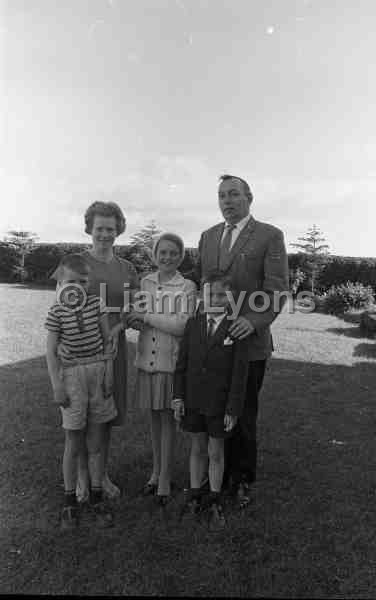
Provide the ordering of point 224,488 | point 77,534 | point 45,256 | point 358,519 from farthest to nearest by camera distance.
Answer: point 45,256
point 224,488
point 358,519
point 77,534

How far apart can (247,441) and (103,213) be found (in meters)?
1.79

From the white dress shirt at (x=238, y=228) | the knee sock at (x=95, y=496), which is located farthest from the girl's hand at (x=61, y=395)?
the white dress shirt at (x=238, y=228)

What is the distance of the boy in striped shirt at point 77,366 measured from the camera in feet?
9.70

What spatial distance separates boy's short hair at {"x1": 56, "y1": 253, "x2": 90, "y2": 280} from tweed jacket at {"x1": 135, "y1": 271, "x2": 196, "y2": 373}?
1.56 ft

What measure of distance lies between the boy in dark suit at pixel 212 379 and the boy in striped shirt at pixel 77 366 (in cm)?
48

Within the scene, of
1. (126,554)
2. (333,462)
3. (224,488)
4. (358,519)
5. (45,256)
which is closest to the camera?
(126,554)

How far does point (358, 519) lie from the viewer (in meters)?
3.24

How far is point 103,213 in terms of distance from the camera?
313 centimetres

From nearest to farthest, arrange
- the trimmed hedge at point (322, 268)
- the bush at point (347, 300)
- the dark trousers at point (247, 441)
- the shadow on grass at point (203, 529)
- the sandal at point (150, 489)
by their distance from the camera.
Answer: the shadow on grass at point (203, 529) → the dark trousers at point (247, 441) → the sandal at point (150, 489) → the bush at point (347, 300) → the trimmed hedge at point (322, 268)

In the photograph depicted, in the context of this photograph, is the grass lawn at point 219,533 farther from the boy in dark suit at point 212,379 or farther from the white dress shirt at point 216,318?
the white dress shirt at point 216,318

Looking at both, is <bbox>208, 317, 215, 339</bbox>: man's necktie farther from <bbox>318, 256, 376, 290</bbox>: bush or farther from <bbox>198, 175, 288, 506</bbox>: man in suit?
<bbox>318, 256, 376, 290</bbox>: bush

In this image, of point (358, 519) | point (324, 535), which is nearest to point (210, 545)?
point (324, 535)

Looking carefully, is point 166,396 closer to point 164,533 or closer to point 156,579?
point 164,533

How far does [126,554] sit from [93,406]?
2.79 feet
